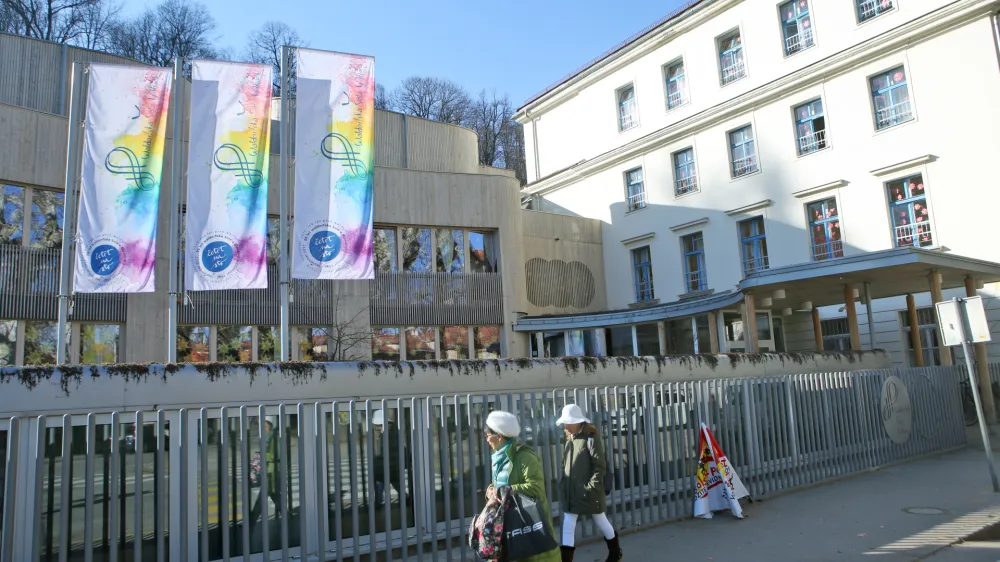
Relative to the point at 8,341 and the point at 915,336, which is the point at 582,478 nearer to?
the point at 8,341

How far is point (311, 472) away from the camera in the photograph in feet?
21.8

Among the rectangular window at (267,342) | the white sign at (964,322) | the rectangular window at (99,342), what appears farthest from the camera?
the rectangular window at (267,342)

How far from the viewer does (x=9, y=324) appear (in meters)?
17.0

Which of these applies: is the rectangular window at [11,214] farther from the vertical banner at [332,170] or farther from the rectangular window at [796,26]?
the rectangular window at [796,26]

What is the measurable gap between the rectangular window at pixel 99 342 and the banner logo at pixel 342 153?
8.86 metres

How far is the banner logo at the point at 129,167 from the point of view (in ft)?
43.7

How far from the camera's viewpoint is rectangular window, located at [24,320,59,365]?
56.4 feet

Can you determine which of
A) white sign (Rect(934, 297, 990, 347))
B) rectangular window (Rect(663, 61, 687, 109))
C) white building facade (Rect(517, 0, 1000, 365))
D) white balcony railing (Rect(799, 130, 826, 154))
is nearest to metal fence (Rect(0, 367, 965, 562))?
white sign (Rect(934, 297, 990, 347))

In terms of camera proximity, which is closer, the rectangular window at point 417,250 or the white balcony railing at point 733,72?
the rectangular window at point 417,250

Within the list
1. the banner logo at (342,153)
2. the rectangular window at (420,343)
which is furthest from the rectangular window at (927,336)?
the banner logo at (342,153)

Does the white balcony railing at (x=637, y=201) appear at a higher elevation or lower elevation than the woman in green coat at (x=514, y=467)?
higher

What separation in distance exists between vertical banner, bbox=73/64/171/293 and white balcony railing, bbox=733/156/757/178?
852 inches

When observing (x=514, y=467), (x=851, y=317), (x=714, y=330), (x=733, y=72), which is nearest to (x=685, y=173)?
(x=733, y=72)

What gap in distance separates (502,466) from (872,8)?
2549 centimetres
